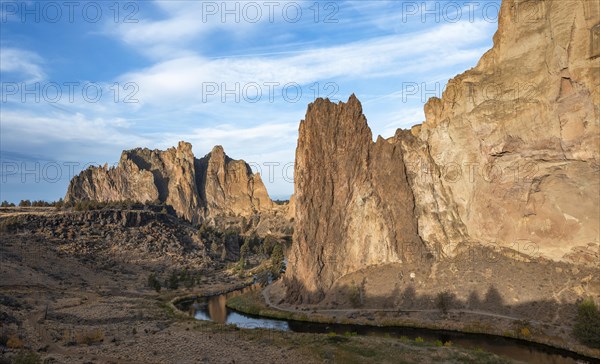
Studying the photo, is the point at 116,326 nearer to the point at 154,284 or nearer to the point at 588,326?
the point at 154,284

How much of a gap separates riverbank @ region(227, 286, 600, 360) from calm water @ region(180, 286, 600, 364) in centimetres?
79

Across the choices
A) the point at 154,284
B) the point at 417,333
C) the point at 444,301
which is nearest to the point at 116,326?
the point at 154,284

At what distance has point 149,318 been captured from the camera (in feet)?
205

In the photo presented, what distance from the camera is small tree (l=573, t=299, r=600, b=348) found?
44938 mm

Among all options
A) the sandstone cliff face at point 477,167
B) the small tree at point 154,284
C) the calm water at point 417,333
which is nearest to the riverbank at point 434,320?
the calm water at point 417,333

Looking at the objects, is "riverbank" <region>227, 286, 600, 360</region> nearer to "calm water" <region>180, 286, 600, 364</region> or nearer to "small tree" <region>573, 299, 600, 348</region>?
"calm water" <region>180, 286, 600, 364</region>

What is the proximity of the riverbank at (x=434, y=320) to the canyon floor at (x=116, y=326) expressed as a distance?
1.87m

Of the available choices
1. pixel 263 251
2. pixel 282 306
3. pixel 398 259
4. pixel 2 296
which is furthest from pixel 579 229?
pixel 263 251

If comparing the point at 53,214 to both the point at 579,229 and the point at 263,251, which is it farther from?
the point at 579,229

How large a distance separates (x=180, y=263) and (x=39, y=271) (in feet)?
120

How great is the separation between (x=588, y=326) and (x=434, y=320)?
1905 cm

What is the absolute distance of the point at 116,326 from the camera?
5491 centimetres

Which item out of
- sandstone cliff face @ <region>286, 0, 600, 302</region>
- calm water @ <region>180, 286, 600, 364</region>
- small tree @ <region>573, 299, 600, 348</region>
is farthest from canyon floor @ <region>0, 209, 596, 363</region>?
sandstone cliff face @ <region>286, 0, 600, 302</region>

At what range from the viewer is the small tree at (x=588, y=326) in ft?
147
